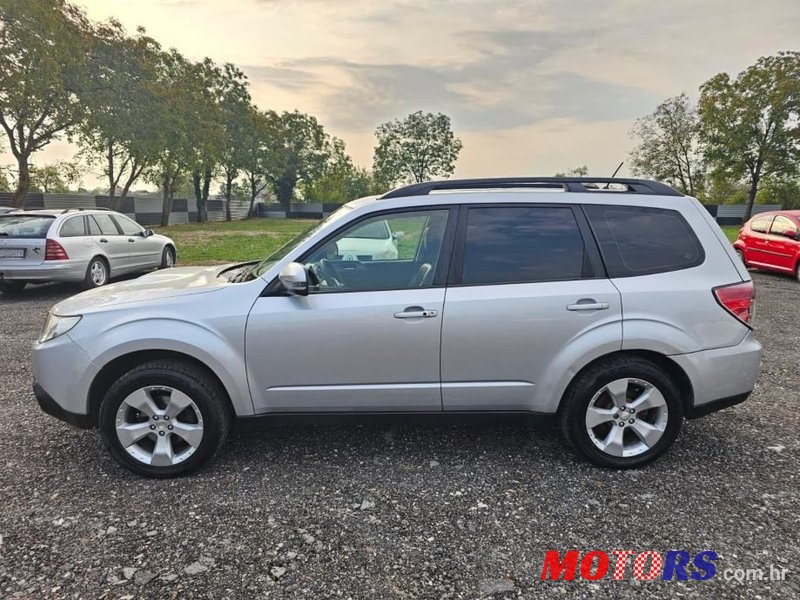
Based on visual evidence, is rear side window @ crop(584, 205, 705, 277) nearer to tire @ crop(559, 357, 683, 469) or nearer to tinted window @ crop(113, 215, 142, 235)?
tire @ crop(559, 357, 683, 469)

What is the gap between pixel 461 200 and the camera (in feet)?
9.88

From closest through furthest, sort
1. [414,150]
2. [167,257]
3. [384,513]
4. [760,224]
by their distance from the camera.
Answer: [384,513], [167,257], [760,224], [414,150]

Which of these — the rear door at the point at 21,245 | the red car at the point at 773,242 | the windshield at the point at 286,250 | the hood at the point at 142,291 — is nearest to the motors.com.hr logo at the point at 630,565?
the windshield at the point at 286,250

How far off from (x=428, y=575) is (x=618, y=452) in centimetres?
146

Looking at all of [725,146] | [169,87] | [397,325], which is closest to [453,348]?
[397,325]

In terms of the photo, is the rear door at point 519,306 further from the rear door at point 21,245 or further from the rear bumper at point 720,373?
the rear door at point 21,245

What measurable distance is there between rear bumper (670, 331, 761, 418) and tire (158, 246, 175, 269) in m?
10.5

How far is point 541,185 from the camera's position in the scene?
317cm

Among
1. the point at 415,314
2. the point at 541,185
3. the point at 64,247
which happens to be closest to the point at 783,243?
the point at 541,185

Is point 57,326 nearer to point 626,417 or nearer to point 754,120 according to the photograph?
point 626,417

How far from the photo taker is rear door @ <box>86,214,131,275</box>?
870cm

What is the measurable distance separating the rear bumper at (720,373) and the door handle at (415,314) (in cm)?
146

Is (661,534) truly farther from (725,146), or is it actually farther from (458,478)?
(725,146)

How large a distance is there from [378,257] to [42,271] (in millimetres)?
7205
